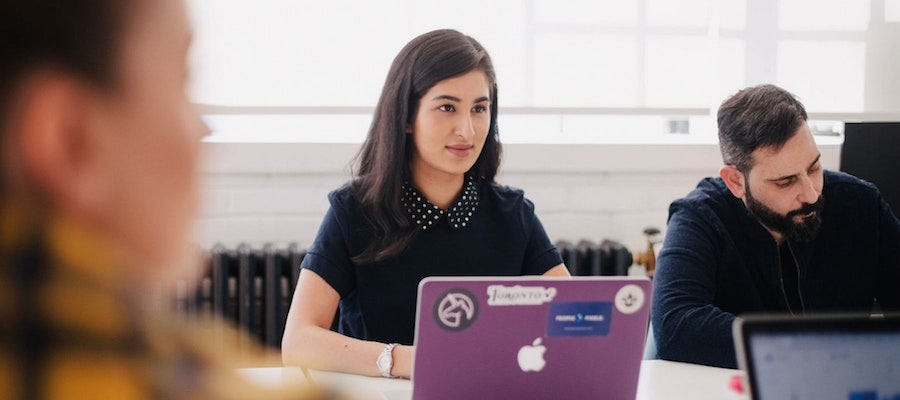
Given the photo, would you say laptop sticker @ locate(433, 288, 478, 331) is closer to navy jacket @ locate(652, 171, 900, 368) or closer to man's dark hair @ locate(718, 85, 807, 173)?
navy jacket @ locate(652, 171, 900, 368)

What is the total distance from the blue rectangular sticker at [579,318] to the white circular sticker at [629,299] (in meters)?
0.02

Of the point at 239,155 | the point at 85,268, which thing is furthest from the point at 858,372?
the point at 239,155

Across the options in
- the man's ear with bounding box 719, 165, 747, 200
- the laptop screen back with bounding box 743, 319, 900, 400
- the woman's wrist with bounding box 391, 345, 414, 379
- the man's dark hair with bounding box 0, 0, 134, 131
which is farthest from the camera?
the man's ear with bounding box 719, 165, 747, 200

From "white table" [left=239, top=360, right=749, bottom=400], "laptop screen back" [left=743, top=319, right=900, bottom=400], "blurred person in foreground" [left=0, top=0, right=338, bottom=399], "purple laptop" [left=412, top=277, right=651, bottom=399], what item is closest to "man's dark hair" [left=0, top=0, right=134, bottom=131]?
"blurred person in foreground" [left=0, top=0, right=338, bottom=399]

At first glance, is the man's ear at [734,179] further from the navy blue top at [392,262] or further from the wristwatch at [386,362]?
the wristwatch at [386,362]

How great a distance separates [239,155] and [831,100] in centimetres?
Answer: 198

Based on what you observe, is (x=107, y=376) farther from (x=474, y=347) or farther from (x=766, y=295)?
(x=766, y=295)

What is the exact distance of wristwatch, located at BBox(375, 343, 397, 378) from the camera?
5.90ft

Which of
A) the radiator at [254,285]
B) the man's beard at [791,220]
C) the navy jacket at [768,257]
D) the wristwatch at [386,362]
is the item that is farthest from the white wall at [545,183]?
the wristwatch at [386,362]

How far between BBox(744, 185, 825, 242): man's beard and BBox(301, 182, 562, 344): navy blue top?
1.73 feet

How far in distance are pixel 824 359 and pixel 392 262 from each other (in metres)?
1.22

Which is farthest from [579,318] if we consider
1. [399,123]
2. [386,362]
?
[399,123]

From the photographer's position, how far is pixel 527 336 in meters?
1.38

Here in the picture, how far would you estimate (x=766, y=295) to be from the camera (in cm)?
219
